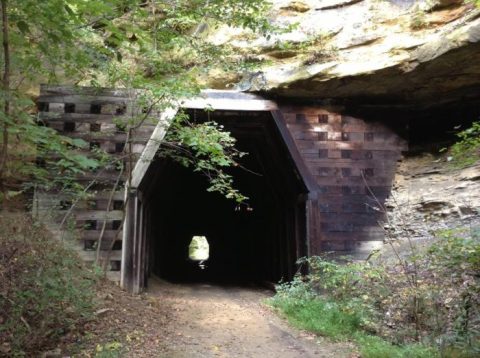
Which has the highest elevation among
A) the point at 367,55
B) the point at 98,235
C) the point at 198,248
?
the point at 367,55

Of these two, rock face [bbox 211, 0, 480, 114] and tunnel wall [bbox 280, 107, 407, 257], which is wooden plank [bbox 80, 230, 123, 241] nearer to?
rock face [bbox 211, 0, 480, 114]

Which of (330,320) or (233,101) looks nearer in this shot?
(330,320)

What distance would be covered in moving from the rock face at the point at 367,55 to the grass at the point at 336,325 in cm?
400

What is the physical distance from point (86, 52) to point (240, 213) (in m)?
12.4

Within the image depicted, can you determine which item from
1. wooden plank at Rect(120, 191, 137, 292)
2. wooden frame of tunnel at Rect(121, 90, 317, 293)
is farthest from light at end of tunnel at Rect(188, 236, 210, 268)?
wooden plank at Rect(120, 191, 137, 292)

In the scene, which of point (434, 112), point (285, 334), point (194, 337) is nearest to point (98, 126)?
point (194, 337)

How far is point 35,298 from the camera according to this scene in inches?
172

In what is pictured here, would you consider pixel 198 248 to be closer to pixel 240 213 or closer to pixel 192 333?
pixel 240 213

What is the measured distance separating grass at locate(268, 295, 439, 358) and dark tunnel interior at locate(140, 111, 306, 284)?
1.72 metres

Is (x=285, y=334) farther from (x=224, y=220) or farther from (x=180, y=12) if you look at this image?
(x=224, y=220)

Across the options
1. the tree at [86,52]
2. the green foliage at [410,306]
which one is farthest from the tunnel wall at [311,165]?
the green foliage at [410,306]

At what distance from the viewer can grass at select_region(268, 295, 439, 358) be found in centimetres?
443

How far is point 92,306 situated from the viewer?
17.4 ft

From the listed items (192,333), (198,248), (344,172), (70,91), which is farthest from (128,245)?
(198,248)
